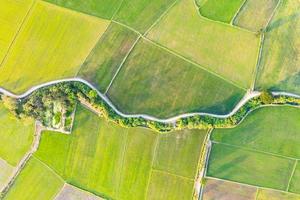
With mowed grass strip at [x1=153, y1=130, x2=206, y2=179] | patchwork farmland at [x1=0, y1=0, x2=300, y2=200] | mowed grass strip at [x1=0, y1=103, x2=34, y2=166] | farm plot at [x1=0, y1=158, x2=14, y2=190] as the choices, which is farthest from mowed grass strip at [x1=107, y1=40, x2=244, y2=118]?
farm plot at [x1=0, y1=158, x2=14, y2=190]

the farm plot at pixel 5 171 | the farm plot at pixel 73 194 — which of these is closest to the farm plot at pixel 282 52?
the farm plot at pixel 73 194

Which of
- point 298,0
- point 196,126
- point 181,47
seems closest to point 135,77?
point 181,47

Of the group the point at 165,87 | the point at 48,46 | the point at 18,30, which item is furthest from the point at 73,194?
the point at 18,30

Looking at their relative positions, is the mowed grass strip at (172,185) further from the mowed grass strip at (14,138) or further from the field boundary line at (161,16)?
the field boundary line at (161,16)

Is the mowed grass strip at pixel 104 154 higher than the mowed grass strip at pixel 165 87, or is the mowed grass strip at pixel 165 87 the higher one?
the mowed grass strip at pixel 165 87

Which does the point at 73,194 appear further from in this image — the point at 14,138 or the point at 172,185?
the point at 172,185

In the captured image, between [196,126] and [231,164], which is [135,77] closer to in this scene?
[196,126]
